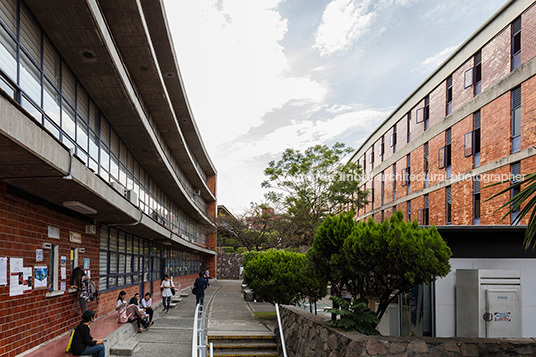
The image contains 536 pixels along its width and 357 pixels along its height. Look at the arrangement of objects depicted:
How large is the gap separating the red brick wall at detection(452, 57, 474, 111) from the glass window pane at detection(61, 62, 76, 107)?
1925cm

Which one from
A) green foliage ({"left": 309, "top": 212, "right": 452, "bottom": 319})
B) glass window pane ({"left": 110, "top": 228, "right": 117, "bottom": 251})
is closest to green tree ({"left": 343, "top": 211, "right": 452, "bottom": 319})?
green foliage ({"left": 309, "top": 212, "right": 452, "bottom": 319})

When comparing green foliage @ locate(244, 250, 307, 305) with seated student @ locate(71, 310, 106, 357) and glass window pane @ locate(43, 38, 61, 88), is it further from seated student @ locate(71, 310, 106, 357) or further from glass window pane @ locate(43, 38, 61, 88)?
glass window pane @ locate(43, 38, 61, 88)

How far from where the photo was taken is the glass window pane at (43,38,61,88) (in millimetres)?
8711

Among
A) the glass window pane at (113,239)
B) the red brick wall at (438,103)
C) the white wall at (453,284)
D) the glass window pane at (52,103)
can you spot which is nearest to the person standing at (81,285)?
the glass window pane at (113,239)

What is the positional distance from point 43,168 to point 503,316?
29.4 feet

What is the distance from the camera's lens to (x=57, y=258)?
9.67 metres

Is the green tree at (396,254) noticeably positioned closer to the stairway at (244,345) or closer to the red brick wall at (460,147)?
the stairway at (244,345)

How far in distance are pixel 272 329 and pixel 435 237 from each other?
8200 millimetres

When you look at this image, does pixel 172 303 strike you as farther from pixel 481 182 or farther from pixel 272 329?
pixel 481 182

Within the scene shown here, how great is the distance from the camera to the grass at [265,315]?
1723cm

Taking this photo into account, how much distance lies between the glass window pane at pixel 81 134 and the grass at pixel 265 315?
9719 mm

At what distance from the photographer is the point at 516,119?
18625 mm

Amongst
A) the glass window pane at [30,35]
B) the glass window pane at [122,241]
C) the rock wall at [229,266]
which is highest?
the glass window pane at [30,35]

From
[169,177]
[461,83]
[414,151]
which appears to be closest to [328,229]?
[169,177]
